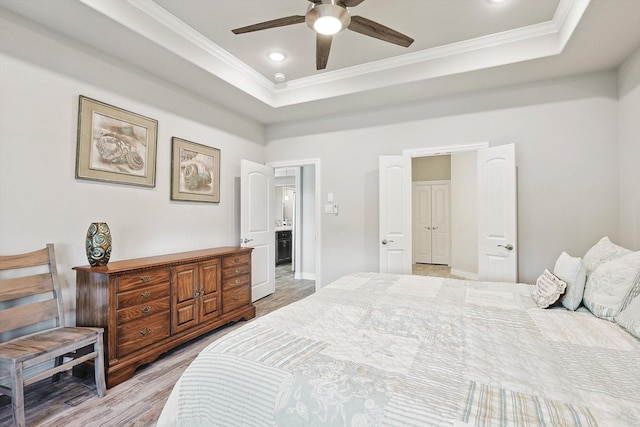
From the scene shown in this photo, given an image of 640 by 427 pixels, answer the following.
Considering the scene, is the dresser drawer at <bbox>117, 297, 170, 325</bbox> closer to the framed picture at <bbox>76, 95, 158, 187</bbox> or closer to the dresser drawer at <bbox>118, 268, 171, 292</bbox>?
the dresser drawer at <bbox>118, 268, 171, 292</bbox>

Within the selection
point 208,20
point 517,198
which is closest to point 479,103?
point 517,198

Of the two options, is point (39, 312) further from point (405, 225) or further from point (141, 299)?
point (405, 225)

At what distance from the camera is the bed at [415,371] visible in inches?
34.8

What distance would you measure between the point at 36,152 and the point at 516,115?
4394mm

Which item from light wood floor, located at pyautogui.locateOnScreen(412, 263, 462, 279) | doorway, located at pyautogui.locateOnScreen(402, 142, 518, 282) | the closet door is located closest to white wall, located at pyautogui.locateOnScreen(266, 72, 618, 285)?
doorway, located at pyautogui.locateOnScreen(402, 142, 518, 282)

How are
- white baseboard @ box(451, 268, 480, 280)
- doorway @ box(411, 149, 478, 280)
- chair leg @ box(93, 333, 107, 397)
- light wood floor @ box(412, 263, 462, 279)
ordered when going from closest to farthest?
1. chair leg @ box(93, 333, 107, 397)
2. white baseboard @ box(451, 268, 480, 280)
3. light wood floor @ box(412, 263, 462, 279)
4. doorway @ box(411, 149, 478, 280)

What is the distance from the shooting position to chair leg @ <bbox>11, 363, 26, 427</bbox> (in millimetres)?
1684

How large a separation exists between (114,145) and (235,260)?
5.23 ft

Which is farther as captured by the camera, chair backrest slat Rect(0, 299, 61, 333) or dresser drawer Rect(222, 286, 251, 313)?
dresser drawer Rect(222, 286, 251, 313)

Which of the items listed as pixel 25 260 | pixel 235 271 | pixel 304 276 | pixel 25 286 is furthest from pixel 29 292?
pixel 304 276

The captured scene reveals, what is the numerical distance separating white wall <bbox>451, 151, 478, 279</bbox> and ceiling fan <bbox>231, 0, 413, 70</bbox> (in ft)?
12.7

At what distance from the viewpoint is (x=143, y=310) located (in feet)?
8.05

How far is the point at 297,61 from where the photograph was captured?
3.32 m

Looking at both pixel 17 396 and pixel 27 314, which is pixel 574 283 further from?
pixel 27 314
